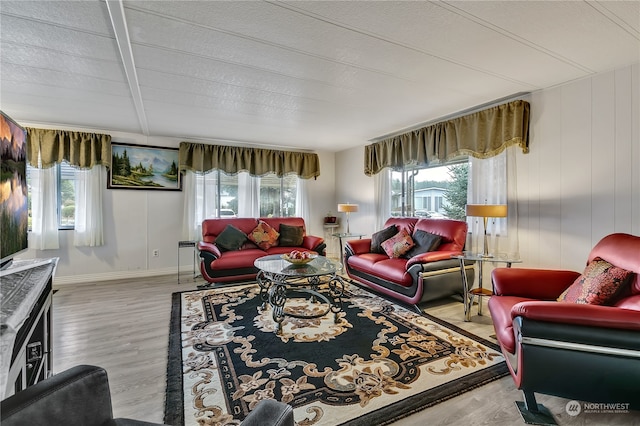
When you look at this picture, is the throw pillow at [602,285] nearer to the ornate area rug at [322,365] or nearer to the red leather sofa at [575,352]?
the red leather sofa at [575,352]

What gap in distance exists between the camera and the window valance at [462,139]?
3199mm

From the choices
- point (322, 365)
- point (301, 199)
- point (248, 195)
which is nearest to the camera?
point (322, 365)

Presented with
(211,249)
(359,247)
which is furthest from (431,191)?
(211,249)

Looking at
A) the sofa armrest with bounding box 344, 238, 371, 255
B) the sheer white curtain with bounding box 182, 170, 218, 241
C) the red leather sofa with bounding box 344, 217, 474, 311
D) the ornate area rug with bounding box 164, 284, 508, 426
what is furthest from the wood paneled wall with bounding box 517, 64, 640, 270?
the sheer white curtain with bounding box 182, 170, 218, 241

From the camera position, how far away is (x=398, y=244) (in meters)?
3.84

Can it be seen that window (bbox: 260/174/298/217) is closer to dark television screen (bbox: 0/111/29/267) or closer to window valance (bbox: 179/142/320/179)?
window valance (bbox: 179/142/320/179)

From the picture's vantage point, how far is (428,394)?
1782 millimetres

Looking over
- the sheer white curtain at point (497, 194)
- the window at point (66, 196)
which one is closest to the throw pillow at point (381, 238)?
the sheer white curtain at point (497, 194)

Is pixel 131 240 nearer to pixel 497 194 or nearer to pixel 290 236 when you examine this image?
pixel 290 236

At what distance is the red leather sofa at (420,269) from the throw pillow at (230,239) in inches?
68.9

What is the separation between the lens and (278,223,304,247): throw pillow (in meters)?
4.88

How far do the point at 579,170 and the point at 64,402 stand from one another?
3.92 m

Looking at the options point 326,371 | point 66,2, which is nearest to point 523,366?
point 326,371

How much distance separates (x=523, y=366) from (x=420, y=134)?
3.47 m
